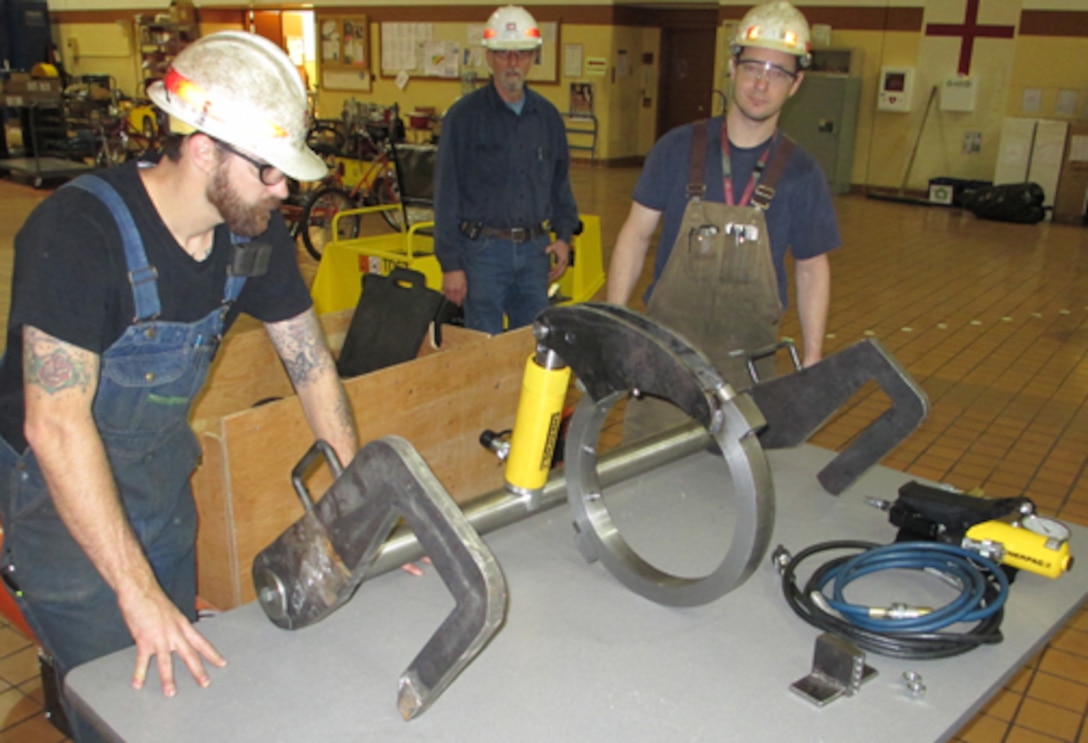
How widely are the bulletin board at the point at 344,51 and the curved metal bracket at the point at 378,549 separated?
14.6 metres

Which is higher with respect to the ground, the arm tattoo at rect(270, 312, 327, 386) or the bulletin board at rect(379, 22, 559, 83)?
the bulletin board at rect(379, 22, 559, 83)

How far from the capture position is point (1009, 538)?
156cm

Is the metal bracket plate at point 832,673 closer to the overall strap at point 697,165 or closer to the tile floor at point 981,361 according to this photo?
the tile floor at point 981,361

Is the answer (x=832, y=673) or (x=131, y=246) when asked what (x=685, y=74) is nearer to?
(x=131, y=246)

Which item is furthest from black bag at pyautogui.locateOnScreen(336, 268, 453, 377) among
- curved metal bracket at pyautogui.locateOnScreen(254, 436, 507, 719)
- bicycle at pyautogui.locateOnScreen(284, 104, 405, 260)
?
bicycle at pyautogui.locateOnScreen(284, 104, 405, 260)

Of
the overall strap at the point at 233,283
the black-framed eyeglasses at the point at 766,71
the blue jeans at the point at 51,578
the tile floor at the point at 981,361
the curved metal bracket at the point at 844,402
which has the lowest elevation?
the tile floor at the point at 981,361

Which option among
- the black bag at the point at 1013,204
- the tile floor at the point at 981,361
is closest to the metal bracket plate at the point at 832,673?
the tile floor at the point at 981,361

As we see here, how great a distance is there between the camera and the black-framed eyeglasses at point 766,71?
228 centimetres

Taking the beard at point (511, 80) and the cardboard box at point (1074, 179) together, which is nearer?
the beard at point (511, 80)

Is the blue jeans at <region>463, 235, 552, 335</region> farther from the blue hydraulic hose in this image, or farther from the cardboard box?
the cardboard box

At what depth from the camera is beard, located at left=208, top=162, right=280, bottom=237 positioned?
1.40 m

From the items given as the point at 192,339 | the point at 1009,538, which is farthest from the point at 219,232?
the point at 1009,538

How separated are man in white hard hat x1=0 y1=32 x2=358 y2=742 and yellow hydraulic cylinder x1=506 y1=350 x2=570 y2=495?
→ 46 cm

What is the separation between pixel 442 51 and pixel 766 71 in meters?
12.6
